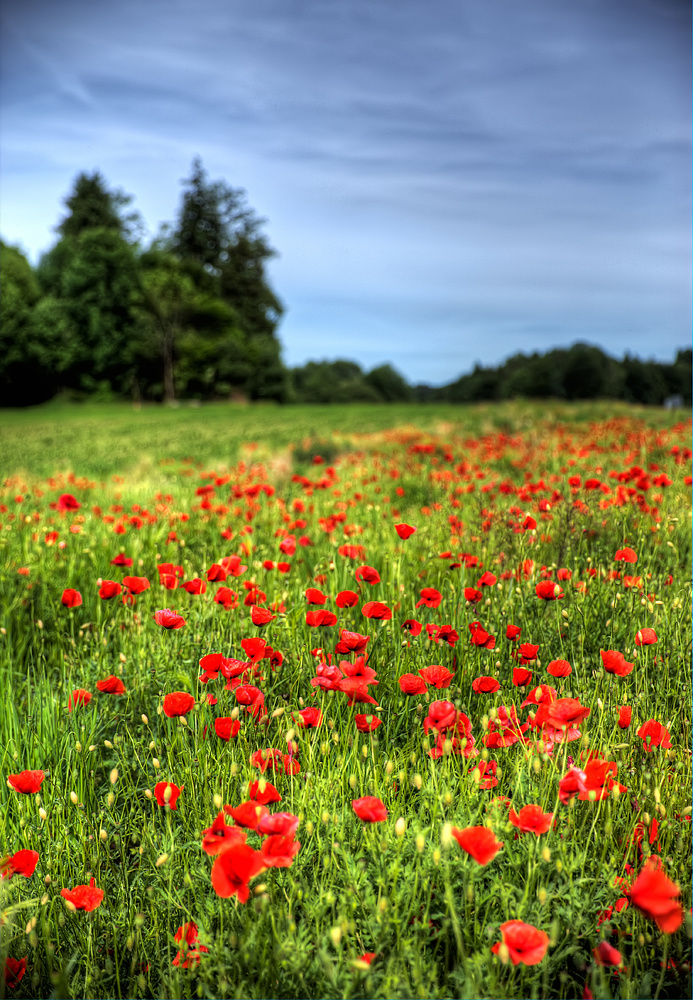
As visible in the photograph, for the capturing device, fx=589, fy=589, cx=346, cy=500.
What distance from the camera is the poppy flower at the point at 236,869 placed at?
42.0 inches

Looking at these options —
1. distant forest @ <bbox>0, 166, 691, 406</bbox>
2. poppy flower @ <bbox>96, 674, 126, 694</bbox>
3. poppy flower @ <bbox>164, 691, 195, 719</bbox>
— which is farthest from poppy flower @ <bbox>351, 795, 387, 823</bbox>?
distant forest @ <bbox>0, 166, 691, 406</bbox>

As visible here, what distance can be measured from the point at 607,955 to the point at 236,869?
735 mm

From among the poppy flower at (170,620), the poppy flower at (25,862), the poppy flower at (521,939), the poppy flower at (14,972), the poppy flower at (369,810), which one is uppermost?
the poppy flower at (170,620)

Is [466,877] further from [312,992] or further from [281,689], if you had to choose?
[281,689]

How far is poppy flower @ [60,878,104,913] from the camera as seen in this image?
1.31m

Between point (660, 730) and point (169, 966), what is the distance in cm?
131

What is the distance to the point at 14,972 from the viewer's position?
131cm

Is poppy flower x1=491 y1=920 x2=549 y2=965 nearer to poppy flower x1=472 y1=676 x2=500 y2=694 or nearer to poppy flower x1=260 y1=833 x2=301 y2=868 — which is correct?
poppy flower x1=260 y1=833 x2=301 y2=868

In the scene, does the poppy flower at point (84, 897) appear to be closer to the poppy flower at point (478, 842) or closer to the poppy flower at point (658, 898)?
the poppy flower at point (478, 842)

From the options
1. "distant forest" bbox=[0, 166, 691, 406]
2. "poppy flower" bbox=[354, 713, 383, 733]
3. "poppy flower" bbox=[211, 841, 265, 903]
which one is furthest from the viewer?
"distant forest" bbox=[0, 166, 691, 406]

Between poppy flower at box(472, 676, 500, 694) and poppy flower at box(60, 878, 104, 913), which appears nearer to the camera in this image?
poppy flower at box(60, 878, 104, 913)

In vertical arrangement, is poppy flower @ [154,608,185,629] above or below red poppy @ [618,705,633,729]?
above

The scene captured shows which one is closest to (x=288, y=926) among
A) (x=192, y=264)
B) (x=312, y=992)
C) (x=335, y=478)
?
(x=312, y=992)

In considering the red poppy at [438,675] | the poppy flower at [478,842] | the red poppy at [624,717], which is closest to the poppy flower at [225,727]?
the red poppy at [438,675]
